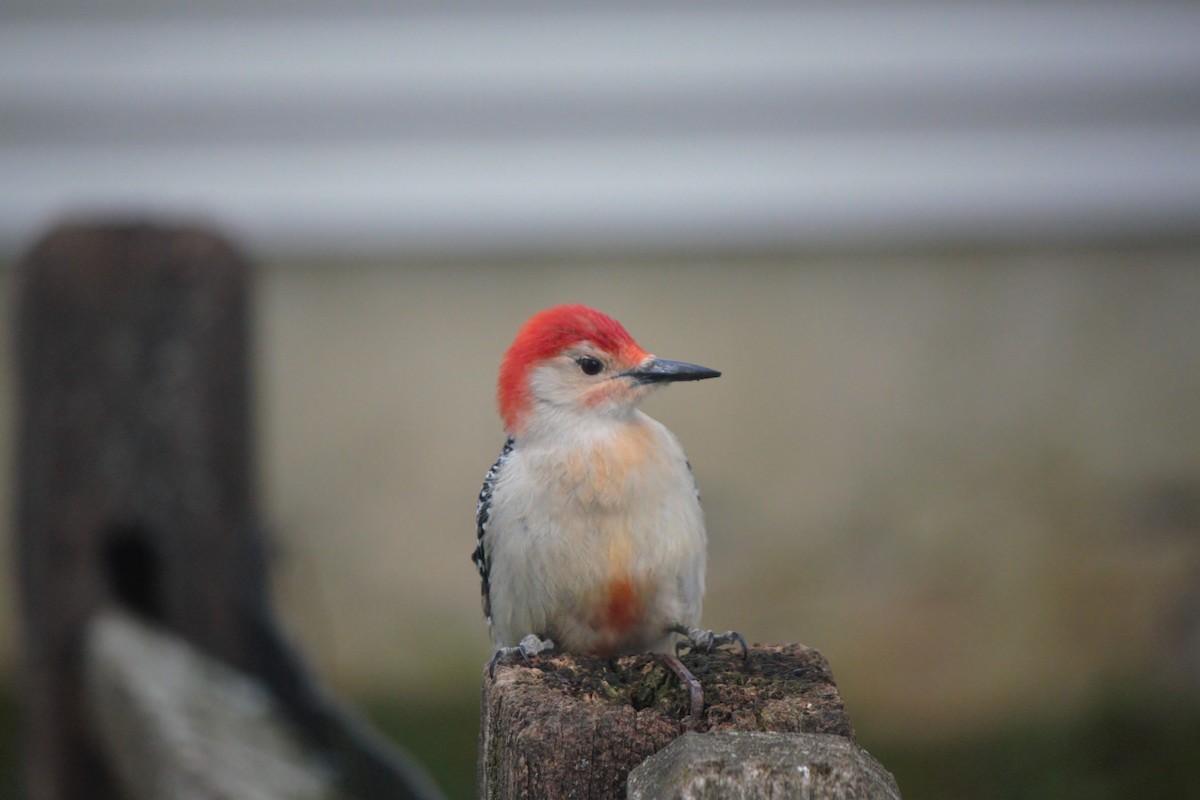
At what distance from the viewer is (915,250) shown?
5.66 m

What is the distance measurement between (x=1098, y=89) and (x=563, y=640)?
14.6ft

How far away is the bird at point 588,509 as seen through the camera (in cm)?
209

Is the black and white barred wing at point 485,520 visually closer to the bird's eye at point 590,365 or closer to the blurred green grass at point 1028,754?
the bird's eye at point 590,365

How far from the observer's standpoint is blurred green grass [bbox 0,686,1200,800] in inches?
194

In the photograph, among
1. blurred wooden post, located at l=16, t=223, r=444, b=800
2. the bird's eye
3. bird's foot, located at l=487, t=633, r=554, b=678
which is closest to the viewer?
bird's foot, located at l=487, t=633, r=554, b=678

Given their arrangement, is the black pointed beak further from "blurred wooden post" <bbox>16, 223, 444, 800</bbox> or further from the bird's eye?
"blurred wooden post" <bbox>16, 223, 444, 800</bbox>

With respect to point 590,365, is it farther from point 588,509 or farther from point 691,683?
point 691,683

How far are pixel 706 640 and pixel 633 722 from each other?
643 millimetres

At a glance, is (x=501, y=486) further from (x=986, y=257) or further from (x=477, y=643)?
(x=986, y=257)

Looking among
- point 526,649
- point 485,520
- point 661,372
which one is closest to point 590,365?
point 661,372

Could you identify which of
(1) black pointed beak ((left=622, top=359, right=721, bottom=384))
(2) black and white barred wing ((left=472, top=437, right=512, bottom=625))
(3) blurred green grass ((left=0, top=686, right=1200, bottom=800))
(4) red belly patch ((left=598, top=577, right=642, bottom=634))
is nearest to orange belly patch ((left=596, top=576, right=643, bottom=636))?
(4) red belly patch ((left=598, top=577, right=642, bottom=634))

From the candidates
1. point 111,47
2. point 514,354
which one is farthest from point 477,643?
point 514,354

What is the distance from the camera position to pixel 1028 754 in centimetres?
511

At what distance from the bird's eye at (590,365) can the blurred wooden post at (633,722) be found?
99cm
